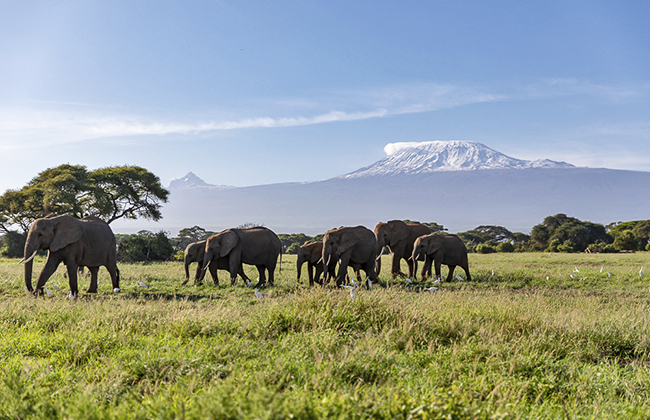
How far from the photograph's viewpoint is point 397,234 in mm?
20453

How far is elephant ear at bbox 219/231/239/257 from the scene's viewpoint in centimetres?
1656

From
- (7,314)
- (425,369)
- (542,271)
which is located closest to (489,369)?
(425,369)

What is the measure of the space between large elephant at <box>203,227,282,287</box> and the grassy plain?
7900 mm

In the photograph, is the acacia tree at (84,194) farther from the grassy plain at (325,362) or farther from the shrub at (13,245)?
the grassy plain at (325,362)

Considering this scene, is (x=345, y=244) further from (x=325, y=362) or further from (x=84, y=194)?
(x=84, y=194)

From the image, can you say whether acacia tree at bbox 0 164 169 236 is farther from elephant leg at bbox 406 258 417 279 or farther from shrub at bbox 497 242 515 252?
shrub at bbox 497 242 515 252

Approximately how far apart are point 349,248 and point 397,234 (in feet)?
16.4

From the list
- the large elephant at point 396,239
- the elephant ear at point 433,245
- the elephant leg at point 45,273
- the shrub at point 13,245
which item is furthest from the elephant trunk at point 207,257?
the shrub at point 13,245

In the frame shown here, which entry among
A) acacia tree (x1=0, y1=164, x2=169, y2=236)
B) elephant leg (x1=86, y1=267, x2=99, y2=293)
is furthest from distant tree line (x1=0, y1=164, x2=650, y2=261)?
elephant leg (x1=86, y1=267, x2=99, y2=293)

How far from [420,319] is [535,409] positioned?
8.93 feet

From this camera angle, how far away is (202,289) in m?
14.9

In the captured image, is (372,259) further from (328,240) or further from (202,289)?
(202,289)

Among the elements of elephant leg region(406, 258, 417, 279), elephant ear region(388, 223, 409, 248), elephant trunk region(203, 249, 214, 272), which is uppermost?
elephant ear region(388, 223, 409, 248)

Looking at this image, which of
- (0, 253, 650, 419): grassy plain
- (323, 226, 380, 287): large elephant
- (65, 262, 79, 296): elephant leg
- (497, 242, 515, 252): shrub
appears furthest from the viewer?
(497, 242, 515, 252): shrub
